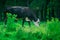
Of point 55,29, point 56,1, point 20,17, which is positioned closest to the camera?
point 55,29

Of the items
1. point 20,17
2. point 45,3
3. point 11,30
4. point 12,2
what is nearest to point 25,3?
point 12,2

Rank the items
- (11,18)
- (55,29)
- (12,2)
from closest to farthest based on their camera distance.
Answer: (55,29)
(11,18)
(12,2)

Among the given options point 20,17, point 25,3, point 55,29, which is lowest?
point 25,3

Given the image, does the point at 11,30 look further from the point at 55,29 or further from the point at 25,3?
the point at 25,3

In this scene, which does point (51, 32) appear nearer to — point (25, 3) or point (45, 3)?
point (45, 3)

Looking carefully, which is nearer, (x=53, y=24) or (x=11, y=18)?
(x=53, y=24)

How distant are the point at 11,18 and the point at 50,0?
26960 mm

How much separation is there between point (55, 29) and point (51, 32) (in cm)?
15

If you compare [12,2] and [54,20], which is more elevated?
[54,20]

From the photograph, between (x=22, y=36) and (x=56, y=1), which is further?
(x=56, y=1)

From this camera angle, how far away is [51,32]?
368 inches

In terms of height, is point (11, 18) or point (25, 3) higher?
point (11, 18)

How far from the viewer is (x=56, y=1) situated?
36938 millimetres


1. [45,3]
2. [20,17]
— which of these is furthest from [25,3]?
[20,17]
